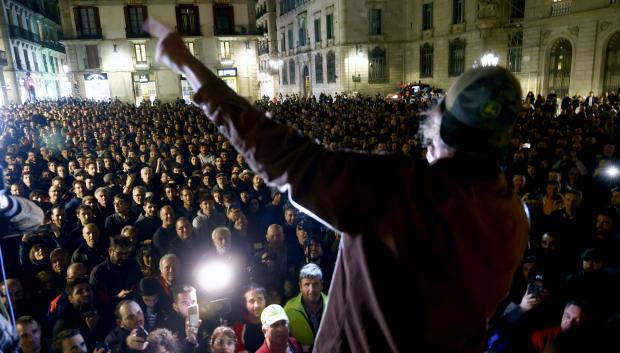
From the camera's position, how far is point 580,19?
2155 cm

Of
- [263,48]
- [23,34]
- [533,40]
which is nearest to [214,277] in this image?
[533,40]

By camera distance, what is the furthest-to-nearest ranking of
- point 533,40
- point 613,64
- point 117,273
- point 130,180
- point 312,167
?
point 533,40 → point 613,64 → point 130,180 → point 117,273 → point 312,167

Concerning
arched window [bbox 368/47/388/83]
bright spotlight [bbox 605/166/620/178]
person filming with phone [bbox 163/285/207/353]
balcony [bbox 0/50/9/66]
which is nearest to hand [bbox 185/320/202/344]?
person filming with phone [bbox 163/285/207/353]

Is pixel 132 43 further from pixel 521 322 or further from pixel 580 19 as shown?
pixel 521 322

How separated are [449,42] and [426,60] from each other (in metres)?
3.13

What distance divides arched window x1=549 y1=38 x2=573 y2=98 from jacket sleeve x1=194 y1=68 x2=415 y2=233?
26.5m

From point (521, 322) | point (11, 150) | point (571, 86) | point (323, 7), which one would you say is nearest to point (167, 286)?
point (521, 322)

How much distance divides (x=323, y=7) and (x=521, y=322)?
121 ft

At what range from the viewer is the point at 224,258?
559 cm

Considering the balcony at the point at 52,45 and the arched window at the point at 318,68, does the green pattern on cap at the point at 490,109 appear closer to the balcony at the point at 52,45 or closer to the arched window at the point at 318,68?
the arched window at the point at 318,68

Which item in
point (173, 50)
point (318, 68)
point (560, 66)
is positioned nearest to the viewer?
point (173, 50)

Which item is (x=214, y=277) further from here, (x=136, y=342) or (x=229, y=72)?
(x=229, y=72)

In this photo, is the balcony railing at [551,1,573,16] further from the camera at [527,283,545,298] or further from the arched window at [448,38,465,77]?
the camera at [527,283,545,298]

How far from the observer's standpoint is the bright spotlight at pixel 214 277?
15.5ft
